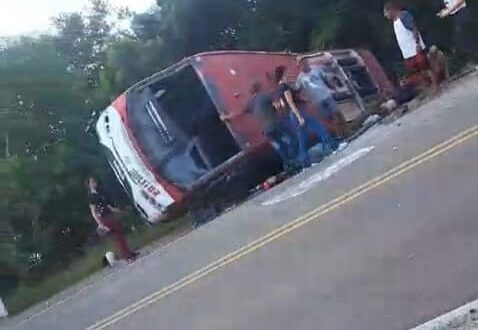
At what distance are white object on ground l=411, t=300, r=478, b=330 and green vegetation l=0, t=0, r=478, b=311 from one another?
1047 centimetres

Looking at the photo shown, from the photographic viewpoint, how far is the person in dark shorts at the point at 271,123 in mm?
13484

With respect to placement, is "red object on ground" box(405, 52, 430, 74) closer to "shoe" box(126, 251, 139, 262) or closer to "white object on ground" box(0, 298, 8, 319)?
"shoe" box(126, 251, 139, 262)

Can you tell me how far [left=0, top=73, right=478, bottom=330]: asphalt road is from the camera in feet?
23.2

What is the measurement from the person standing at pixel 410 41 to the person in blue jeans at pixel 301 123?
1414mm

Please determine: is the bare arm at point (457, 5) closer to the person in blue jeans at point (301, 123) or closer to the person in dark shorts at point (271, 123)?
the person in blue jeans at point (301, 123)

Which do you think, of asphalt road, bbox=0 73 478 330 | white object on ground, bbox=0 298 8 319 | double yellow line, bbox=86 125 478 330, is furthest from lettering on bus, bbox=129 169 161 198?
double yellow line, bbox=86 125 478 330

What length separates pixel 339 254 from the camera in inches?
329

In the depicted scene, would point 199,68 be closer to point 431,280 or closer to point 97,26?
point 431,280

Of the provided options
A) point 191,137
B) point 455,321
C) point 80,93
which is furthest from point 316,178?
point 80,93

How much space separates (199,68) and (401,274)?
752cm

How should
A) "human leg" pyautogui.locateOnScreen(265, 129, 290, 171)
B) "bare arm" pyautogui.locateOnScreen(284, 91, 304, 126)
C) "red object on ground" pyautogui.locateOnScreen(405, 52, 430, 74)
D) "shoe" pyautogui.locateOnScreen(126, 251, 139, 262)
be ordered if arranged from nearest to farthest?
"red object on ground" pyautogui.locateOnScreen(405, 52, 430, 74) < "bare arm" pyautogui.locateOnScreen(284, 91, 304, 126) < "human leg" pyautogui.locateOnScreen(265, 129, 290, 171) < "shoe" pyautogui.locateOnScreen(126, 251, 139, 262)

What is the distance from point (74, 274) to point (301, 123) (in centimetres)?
555

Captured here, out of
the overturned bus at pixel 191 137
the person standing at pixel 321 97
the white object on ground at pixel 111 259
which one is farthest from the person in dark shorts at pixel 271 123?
the white object on ground at pixel 111 259

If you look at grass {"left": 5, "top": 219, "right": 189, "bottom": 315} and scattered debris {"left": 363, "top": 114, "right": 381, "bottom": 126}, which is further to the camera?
grass {"left": 5, "top": 219, "right": 189, "bottom": 315}
